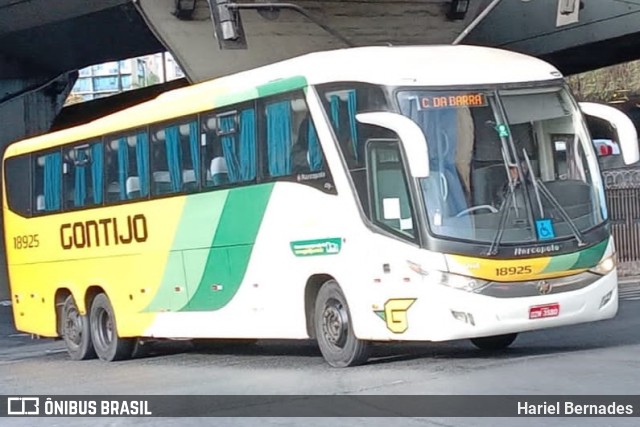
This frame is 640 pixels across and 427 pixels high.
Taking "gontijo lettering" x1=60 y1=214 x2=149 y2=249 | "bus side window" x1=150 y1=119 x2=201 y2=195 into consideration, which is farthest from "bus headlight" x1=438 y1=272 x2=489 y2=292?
"gontijo lettering" x1=60 y1=214 x2=149 y2=249

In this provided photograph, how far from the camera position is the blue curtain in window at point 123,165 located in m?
18.5

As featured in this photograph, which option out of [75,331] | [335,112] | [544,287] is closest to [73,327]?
[75,331]

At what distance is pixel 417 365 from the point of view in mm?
14180

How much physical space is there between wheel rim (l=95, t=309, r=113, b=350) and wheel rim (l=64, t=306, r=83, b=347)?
18.5 inches

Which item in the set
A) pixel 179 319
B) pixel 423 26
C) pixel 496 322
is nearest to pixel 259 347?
pixel 179 319

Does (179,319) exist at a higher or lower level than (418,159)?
lower

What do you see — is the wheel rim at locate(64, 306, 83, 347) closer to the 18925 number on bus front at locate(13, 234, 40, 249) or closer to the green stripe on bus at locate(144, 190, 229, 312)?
the 18925 number on bus front at locate(13, 234, 40, 249)

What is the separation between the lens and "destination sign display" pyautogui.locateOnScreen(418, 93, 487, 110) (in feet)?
44.9

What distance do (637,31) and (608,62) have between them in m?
7.39

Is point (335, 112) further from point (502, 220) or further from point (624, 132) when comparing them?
point (624, 132)

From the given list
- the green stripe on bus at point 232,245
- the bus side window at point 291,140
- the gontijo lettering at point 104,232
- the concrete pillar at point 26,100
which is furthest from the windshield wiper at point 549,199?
the concrete pillar at point 26,100

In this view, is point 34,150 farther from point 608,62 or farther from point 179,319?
point 608,62

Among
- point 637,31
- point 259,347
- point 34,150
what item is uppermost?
point 637,31

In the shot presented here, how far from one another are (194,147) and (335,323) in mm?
3539
